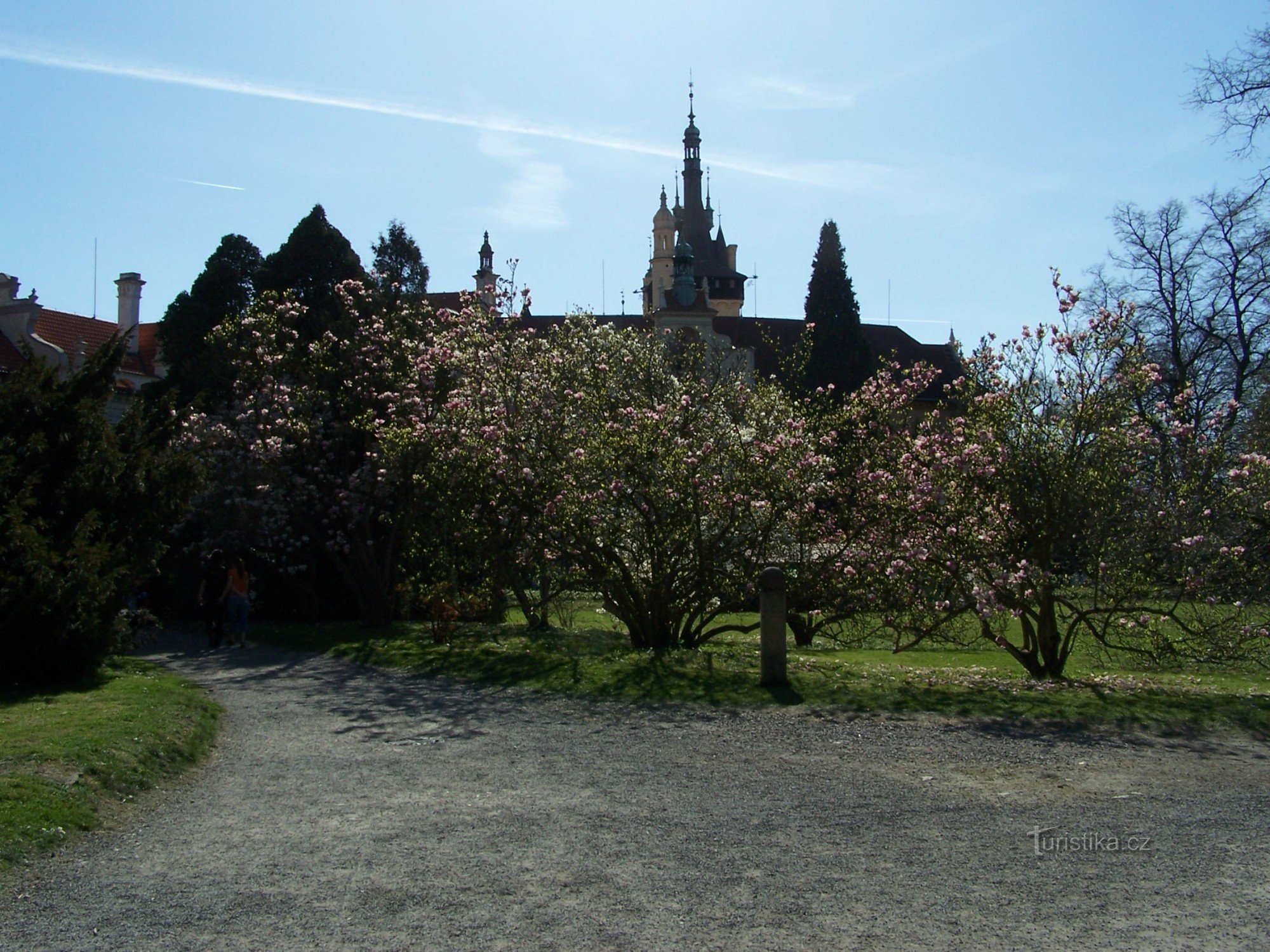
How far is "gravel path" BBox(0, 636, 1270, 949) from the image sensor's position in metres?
4.96

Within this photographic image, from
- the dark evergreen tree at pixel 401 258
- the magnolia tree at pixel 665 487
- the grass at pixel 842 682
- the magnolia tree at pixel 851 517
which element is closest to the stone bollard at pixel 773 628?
the grass at pixel 842 682

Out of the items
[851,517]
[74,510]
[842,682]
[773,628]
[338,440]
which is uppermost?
[338,440]

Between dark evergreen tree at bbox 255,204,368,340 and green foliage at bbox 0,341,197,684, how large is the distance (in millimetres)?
14288

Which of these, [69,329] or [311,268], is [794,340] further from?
[311,268]

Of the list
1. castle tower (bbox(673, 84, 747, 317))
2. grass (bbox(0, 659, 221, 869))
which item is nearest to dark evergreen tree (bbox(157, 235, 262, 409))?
grass (bbox(0, 659, 221, 869))

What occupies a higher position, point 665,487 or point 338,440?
point 338,440

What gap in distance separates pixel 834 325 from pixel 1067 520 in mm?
47413

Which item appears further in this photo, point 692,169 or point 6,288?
point 692,169

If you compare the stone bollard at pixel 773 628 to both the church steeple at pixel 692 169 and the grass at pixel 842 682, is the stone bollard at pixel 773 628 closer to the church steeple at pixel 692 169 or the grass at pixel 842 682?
the grass at pixel 842 682

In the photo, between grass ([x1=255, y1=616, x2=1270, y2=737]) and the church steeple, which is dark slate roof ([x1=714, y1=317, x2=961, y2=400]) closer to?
the church steeple

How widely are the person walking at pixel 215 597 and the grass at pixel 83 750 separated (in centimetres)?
708

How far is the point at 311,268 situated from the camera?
97.2ft

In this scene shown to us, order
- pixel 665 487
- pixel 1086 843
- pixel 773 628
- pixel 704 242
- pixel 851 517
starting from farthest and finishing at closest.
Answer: pixel 704 242, pixel 851 517, pixel 665 487, pixel 773 628, pixel 1086 843

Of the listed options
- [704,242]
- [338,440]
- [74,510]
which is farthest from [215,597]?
[704,242]
